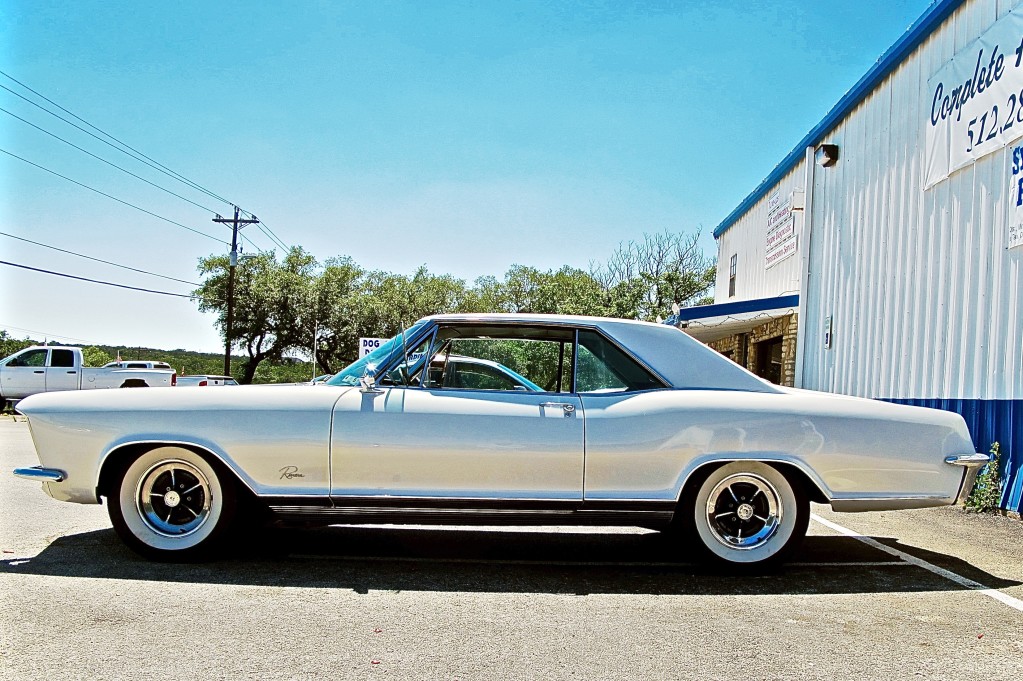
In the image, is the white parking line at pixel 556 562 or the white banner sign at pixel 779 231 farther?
the white banner sign at pixel 779 231

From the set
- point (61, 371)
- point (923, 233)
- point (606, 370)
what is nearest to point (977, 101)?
point (923, 233)

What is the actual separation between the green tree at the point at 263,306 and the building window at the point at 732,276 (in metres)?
30.0

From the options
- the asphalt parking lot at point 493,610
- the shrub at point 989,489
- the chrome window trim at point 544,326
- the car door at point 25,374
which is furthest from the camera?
the car door at point 25,374

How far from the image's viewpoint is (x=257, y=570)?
4.47 metres

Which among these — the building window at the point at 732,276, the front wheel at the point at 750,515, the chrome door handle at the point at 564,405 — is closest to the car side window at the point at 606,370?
the chrome door handle at the point at 564,405

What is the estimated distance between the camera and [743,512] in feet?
15.2

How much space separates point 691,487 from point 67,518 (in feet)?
14.7

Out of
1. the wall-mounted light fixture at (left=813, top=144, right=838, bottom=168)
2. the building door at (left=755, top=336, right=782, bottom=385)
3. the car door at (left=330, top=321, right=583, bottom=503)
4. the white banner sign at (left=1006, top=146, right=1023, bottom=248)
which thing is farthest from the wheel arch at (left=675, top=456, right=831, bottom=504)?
the building door at (left=755, top=336, right=782, bottom=385)

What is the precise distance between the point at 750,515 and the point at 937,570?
4.18ft

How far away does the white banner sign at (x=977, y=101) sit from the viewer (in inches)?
292

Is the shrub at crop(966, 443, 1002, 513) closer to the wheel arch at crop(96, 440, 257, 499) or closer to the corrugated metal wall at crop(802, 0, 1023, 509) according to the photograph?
the corrugated metal wall at crop(802, 0, 1023, 509)

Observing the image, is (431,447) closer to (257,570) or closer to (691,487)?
(257,570)

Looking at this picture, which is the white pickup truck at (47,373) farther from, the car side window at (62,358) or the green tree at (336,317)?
the green tree at (336,317)

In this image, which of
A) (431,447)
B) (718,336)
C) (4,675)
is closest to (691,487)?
(431,447)
